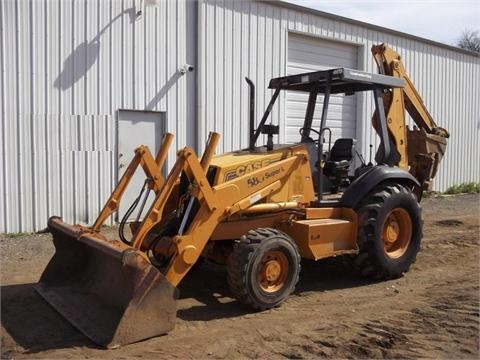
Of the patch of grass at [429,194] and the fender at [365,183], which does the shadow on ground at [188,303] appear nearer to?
the fender at [365,183]

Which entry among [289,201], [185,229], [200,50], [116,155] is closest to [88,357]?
[185,229]

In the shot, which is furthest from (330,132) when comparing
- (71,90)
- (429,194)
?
(429,194)

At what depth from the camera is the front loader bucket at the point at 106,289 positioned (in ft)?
15.0

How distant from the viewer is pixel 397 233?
7.05m

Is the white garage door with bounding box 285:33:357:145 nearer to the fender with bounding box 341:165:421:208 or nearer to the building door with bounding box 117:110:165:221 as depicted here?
the building door with bounding box 117:110:165:221

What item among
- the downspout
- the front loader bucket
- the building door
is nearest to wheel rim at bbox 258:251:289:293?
the front loader bucket

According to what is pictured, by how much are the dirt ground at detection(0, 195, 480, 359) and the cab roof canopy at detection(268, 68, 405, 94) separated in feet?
7.67

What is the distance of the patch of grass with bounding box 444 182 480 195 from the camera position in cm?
1731

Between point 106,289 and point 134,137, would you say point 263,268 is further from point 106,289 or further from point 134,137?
point 134,137

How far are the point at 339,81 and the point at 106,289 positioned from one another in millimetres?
3602

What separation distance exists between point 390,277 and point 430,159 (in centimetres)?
207

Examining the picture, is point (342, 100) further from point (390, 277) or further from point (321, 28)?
point (390, 277)

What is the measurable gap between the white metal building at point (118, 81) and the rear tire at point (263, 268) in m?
5.29

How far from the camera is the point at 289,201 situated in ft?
20.5
